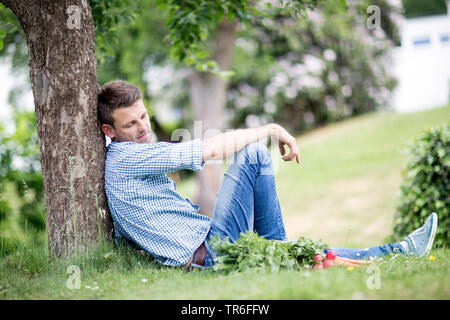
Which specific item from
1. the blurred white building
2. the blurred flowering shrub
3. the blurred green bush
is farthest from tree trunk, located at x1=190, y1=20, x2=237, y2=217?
the blurred white building

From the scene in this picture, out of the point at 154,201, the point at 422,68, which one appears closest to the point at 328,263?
the point at 154,201

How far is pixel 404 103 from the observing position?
749 inches

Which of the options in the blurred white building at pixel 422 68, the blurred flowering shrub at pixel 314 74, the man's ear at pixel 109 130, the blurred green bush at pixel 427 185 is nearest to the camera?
the man's ear at pixel 109 130

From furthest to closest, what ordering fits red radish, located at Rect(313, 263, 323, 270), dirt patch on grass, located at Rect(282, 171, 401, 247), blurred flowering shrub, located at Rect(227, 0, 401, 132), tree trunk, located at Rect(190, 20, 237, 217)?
blurred flowering shrub, located at Rect(227, 0, 401, 132) < tree trunk, located at Rect(190, 20, 237, 217) < dirt patch on grass, located at Rect(282, 171, 401, 247) < red radish, located at Rect(313, 263, 323, 270)

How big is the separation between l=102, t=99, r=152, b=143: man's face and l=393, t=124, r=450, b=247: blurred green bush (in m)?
3.13

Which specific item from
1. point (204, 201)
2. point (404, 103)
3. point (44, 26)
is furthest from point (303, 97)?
point (44, 26)

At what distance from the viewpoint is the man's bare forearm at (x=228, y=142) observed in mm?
2826

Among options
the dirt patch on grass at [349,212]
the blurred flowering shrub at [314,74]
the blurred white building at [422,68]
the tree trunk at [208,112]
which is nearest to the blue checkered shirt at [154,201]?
the dirt patch on grass at [349,212]

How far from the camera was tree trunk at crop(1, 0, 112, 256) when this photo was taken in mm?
3020

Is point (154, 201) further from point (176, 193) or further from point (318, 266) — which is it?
point (318, 266)

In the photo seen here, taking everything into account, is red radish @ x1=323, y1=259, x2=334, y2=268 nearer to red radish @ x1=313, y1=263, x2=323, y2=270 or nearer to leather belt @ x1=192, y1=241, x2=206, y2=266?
red radish @ x1=313, y1=263, x2=323, y2=270

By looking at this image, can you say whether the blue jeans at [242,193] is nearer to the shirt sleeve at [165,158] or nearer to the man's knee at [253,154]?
the man's knee at [253,154]

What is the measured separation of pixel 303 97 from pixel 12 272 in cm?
1547

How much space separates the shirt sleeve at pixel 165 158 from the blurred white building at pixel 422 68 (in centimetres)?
1737
